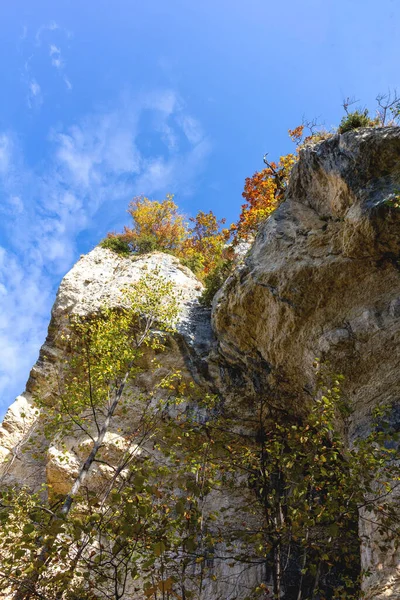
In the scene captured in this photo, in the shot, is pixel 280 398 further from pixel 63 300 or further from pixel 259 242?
pixel 63 300

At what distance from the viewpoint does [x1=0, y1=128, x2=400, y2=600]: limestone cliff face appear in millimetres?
8992

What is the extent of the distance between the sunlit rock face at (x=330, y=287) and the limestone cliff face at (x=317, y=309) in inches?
1.1

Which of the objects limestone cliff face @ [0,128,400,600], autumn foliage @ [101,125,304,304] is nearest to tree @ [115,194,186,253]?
autumn foliage @ [101,125,304,304]

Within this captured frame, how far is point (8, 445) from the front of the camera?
15438 mm

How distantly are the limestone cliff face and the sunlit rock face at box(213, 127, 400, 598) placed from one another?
0.09 ft

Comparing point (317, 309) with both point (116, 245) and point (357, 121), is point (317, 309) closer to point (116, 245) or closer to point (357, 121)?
point (357, 121)

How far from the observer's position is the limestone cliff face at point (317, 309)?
8.99 meters

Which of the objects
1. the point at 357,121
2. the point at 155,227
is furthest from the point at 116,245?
the point at 357,121

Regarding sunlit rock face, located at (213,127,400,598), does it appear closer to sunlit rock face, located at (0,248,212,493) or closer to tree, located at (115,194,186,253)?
sunlit rock face, located at (0,248,212,493)

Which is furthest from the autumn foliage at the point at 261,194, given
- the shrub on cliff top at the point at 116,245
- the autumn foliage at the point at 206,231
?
the shrub on cliff top at the point at 116,245

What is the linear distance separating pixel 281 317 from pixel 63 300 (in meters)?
11.7

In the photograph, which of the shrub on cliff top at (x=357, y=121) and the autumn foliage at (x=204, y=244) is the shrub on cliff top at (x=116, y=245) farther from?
the shrub on cliff top at (x=357, y=121)

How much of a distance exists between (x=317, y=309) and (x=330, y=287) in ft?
2.26

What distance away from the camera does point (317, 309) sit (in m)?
10.5
